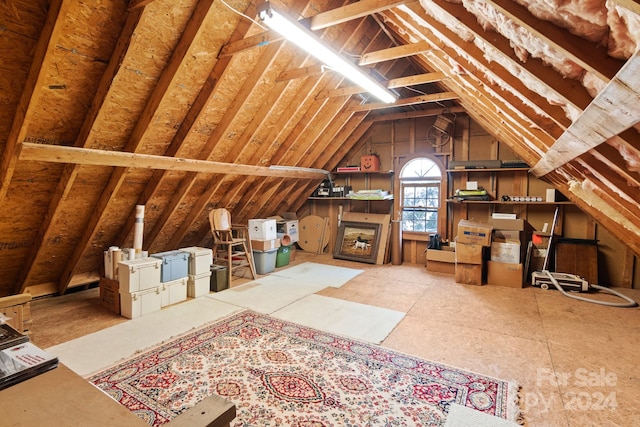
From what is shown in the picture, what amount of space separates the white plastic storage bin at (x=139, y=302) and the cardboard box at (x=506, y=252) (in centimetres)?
489

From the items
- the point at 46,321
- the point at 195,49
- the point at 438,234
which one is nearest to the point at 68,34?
the point at 195,49

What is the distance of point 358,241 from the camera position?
6.71m

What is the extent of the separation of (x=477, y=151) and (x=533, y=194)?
120 cm

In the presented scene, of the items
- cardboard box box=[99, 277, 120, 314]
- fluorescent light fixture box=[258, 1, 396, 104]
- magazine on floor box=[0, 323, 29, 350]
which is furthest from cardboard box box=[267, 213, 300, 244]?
magazine on floor box=[0, 323, 29, 350]

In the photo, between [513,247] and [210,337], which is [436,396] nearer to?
[210,337]

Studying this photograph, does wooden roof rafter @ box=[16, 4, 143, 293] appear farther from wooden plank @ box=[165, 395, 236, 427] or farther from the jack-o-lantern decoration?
the jack-o-lantern decoration

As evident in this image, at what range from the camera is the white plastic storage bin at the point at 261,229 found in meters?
5.48

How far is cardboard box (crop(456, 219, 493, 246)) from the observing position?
15.7 feet

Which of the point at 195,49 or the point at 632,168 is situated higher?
the point at 195,49

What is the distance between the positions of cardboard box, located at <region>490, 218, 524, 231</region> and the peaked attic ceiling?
1271 mm

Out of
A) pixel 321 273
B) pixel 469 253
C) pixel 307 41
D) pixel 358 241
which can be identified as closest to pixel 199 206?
pixel 321 273

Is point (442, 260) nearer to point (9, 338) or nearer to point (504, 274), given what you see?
point (504, 274)

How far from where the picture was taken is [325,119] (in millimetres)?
5316

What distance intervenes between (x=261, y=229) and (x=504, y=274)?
3996mm
